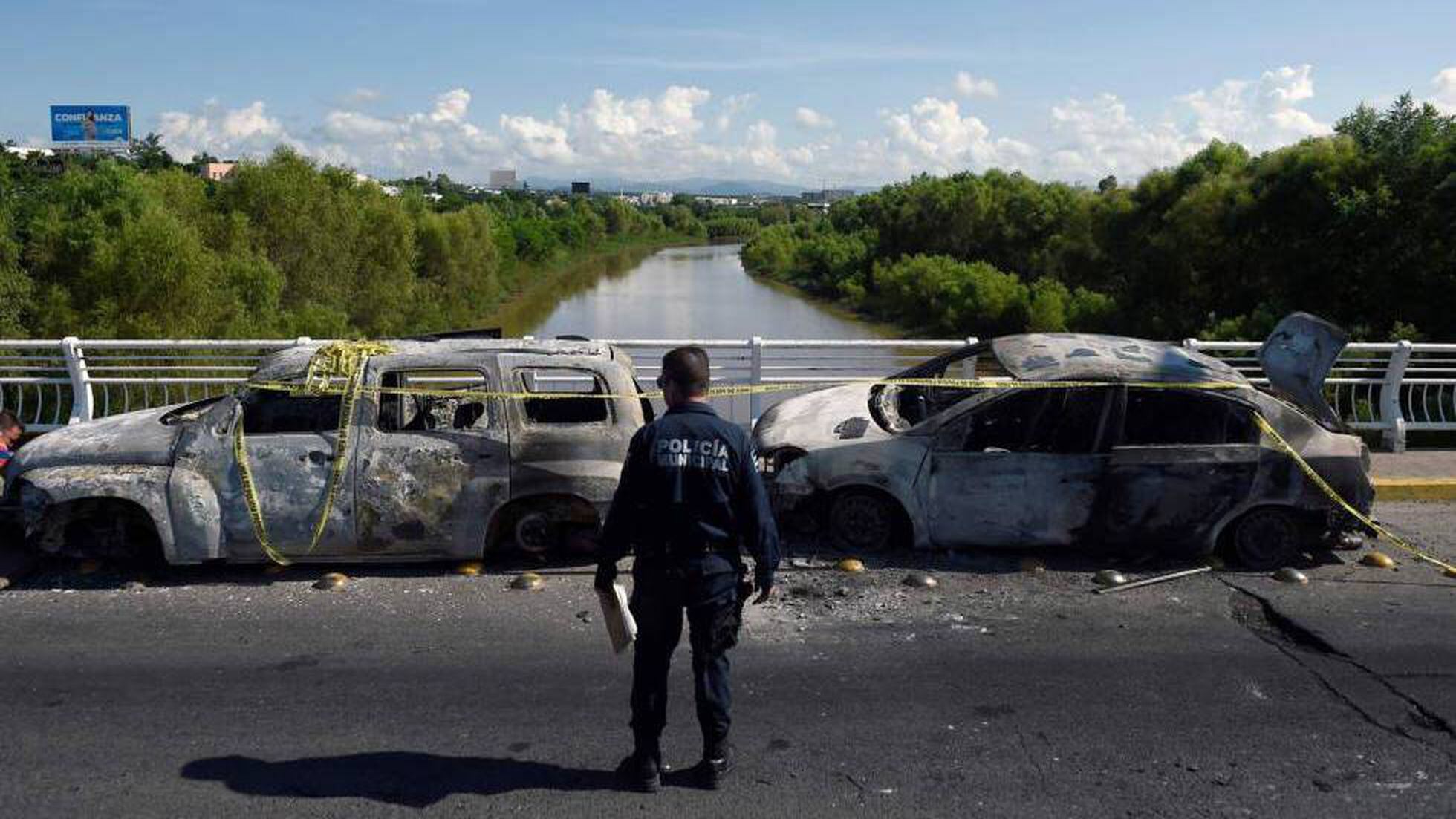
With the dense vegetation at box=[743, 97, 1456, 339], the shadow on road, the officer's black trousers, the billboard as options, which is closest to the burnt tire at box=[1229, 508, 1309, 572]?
the officer's black trousers

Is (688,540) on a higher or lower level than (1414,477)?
higher

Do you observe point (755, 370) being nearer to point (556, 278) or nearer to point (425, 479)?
point (425, 479)

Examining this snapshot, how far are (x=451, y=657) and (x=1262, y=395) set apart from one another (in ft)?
17.8

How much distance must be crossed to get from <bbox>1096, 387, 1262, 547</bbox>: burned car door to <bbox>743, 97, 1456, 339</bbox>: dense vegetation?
17.2m

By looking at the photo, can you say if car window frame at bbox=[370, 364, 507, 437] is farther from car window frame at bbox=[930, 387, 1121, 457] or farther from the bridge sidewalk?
the bridge sidewalk

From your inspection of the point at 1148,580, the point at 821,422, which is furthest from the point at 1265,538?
the point at 821,422

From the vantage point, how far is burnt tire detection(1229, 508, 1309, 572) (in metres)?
8.12

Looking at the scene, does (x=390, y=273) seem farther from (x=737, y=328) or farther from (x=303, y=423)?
(x=303, y=423)

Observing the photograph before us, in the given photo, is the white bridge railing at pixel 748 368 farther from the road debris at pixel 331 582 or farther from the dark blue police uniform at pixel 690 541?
the dark blue police uniform at pixel 690 541

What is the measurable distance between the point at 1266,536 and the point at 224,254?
32.0 meters

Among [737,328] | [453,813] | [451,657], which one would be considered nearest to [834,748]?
[453,813]

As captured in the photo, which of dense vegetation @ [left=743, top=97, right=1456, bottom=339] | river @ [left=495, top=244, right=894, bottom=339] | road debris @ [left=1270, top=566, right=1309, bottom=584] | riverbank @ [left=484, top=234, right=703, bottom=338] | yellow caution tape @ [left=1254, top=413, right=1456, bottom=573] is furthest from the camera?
riverbank @ [left=484, top=234, right=703, bottom=338]

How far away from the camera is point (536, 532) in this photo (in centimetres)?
800

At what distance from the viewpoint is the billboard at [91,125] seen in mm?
77875
